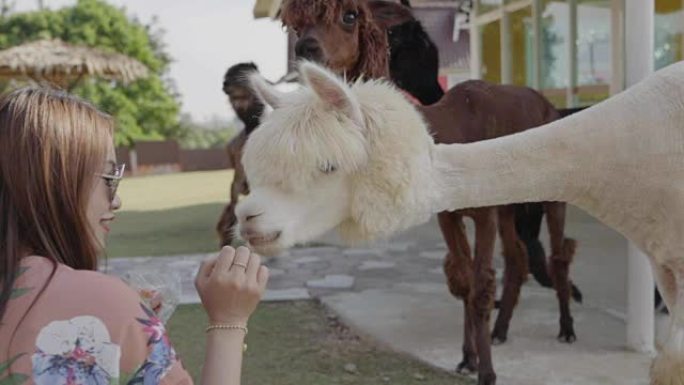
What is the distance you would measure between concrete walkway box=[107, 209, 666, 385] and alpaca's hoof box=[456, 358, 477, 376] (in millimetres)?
87

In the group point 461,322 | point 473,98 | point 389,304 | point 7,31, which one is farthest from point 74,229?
point 7,31

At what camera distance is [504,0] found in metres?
8.16

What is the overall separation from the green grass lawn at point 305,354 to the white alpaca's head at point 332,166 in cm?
173

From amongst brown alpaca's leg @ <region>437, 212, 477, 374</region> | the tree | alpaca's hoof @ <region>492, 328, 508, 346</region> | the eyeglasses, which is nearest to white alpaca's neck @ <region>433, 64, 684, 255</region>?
the eyeglasses

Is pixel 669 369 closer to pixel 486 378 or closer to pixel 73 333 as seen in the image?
pixel 486 378

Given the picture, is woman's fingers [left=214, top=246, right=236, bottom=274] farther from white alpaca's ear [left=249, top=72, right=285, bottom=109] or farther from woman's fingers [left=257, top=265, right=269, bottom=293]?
white alpaca's ear [left=249, top=72, right=285, bottom=109]

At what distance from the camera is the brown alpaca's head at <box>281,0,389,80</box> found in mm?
2941

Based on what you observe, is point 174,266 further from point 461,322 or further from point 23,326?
point 23,326

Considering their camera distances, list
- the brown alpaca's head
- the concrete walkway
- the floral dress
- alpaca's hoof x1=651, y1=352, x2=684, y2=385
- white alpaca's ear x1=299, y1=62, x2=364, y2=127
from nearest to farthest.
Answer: the floral dress
white alpaca's ear x1=299, y1=62, x2=364, y2=127
alpaca's hoof x1=651, y1=352, x2=684, y2=385
the brown alpaca's head
the concrete walkway

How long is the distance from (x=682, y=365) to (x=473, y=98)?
1593 millimetres

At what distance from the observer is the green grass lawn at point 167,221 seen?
788cm

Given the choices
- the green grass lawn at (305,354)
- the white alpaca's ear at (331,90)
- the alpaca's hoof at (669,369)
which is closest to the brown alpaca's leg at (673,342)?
the alpaca's hoof at (669,369)

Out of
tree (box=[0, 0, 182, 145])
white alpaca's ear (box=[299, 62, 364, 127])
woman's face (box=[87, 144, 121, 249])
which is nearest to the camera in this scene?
woman's face (box=[87, 144, 121, 249])

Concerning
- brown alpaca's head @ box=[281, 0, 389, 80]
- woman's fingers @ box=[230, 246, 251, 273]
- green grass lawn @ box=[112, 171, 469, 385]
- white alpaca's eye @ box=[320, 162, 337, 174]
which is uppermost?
brown alpaca's head @ box=[281, 0, 389, 80]
